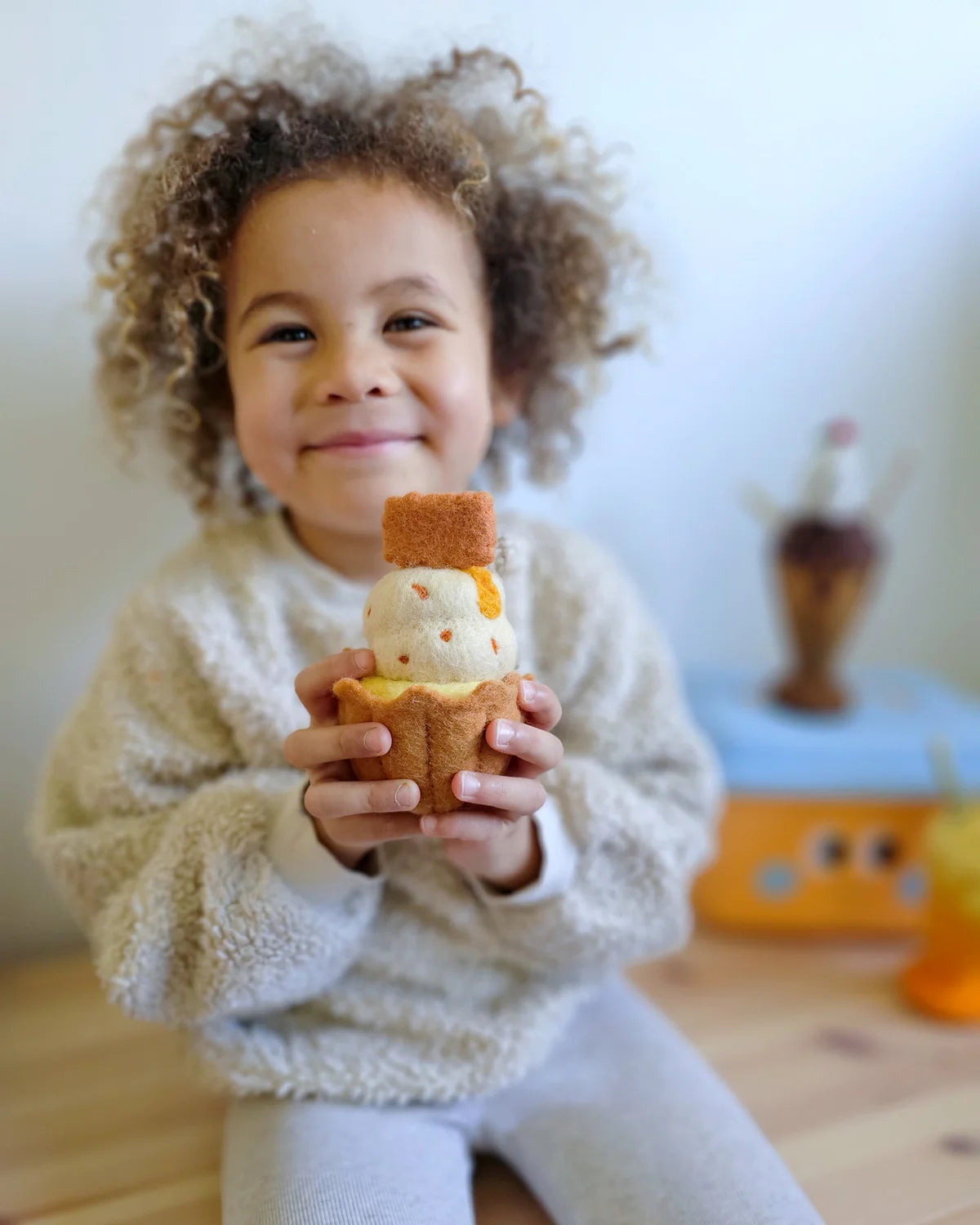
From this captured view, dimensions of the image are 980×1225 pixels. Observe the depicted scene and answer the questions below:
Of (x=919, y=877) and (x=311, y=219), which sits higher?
(x=311, y=219)

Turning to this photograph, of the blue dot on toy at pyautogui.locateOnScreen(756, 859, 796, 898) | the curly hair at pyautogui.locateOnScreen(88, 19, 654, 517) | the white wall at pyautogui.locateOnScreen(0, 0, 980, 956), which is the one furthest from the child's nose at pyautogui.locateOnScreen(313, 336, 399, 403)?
the blue dot on toy at pyautogui.locateOnScreen(756, 859, 796, 898)

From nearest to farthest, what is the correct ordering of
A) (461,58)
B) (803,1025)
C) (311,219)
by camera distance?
(311,219) → (461,58) → (803,1025)

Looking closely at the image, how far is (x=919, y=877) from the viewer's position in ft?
3.50

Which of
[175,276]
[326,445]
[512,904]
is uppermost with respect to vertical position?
[175,276]

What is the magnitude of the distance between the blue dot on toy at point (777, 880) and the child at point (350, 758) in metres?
0.26

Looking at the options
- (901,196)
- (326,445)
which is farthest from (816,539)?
(326,445)

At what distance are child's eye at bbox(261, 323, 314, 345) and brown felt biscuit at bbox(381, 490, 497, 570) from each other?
0.19m

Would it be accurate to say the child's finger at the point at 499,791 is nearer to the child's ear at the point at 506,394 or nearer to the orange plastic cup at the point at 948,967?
the child's ear at the point at 506,394

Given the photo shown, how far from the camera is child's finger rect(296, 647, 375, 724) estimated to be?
0.55m

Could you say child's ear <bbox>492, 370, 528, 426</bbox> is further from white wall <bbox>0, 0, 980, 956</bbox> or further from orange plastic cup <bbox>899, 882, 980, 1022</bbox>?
orange plastic cup <bbox>899, 882, 980, 1022</bbox>

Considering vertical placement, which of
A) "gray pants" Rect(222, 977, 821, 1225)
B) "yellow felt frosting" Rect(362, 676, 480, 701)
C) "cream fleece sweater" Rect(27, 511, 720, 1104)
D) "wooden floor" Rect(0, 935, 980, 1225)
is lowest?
"wooden floor" Rect(0, 935, 980, 1225)

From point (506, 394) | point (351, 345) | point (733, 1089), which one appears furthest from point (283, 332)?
point (733, 1089)

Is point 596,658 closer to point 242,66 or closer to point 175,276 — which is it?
point 175,276

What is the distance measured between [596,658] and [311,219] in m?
0.38
